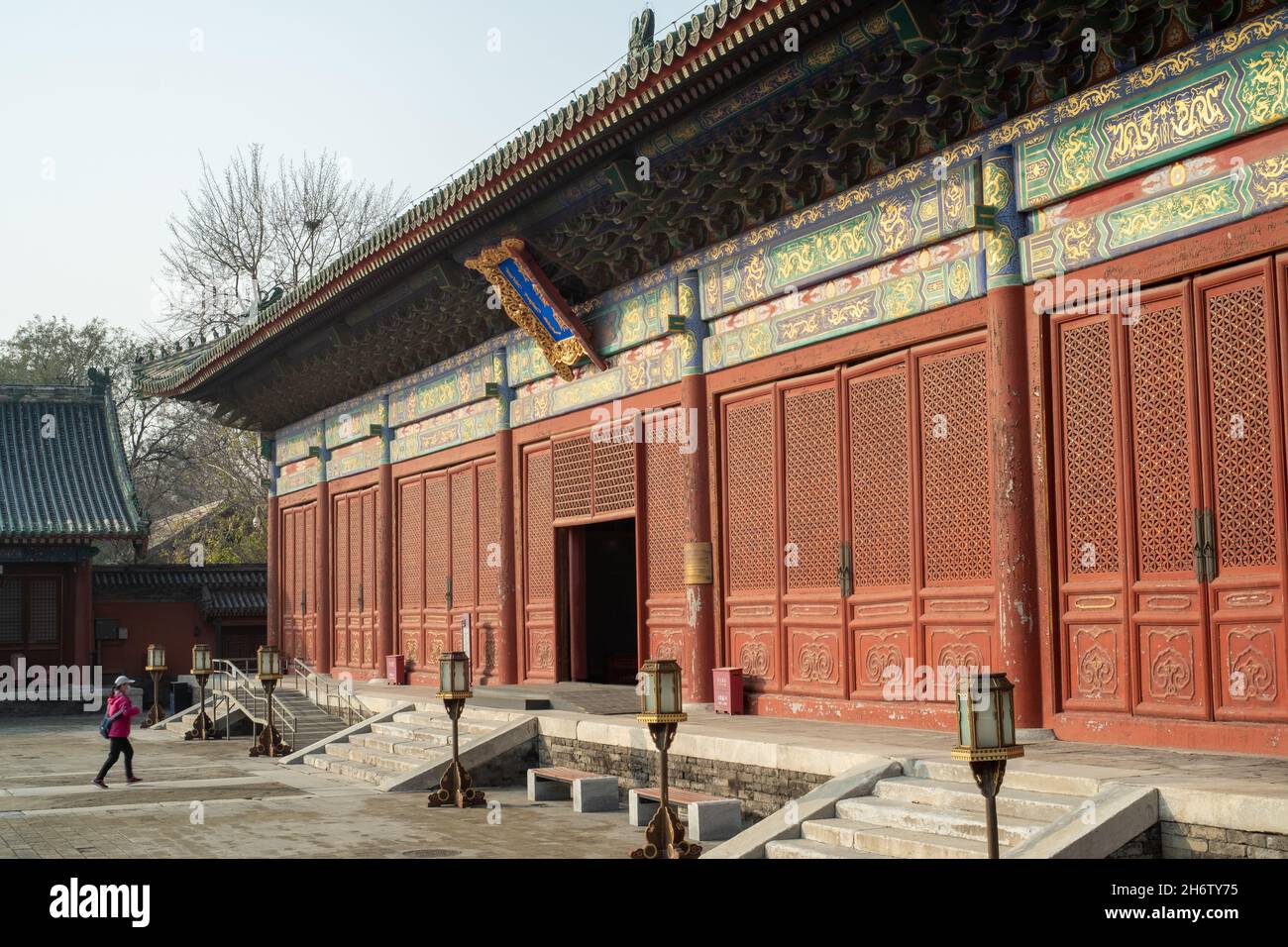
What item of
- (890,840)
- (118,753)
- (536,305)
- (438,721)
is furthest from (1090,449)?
(118,753)

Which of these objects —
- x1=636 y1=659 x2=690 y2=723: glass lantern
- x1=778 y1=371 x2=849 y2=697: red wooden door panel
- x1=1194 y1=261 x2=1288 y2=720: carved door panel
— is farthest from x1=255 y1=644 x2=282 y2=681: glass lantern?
x1=1194 y1=261 x2=1288 y2=720: carved door panel

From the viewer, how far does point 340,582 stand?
23.2 m

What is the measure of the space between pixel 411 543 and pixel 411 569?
1.22 feet

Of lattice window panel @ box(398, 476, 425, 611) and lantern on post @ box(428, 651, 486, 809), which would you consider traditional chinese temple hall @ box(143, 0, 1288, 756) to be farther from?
lattice window panel @ box(398, 476, 425, 611)

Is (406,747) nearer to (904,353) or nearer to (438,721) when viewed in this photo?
(438,721)

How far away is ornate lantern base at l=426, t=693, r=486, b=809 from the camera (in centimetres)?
1209

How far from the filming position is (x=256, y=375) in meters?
23.7

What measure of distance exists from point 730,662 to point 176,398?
1611 cm

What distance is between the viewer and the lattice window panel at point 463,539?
18453mm

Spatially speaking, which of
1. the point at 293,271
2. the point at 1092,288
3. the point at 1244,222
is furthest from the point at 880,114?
the point at 293,271

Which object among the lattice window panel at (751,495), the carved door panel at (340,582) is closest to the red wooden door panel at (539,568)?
the lattice window panel at (751,495)

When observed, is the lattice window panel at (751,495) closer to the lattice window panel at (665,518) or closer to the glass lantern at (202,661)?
the lattice window panel at (665,518)

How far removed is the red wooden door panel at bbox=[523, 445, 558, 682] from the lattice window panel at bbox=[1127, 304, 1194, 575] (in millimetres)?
8392

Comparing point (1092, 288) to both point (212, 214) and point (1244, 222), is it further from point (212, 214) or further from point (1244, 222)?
point (212, 214)
